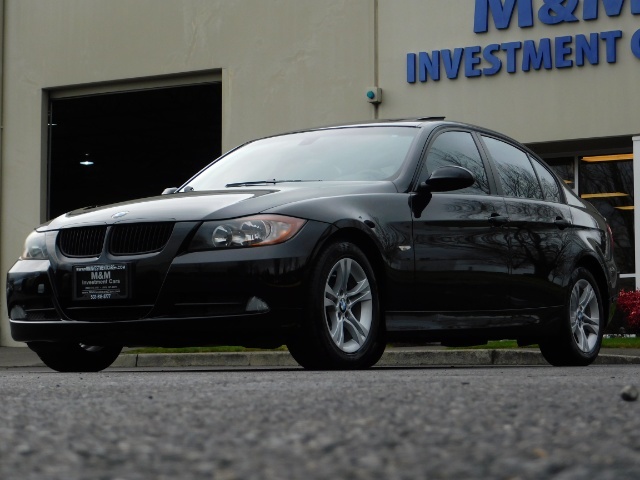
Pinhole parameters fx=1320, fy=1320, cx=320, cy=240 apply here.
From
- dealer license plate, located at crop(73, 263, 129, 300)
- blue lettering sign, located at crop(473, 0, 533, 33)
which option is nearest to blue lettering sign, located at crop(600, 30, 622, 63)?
blue lettering sign, located at crop(473, 0, 533, 33)

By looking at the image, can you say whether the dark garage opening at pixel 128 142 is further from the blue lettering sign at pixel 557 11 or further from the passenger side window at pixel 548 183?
the passenger side window at pixel 548 183

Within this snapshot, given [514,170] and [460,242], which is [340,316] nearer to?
[460,242]

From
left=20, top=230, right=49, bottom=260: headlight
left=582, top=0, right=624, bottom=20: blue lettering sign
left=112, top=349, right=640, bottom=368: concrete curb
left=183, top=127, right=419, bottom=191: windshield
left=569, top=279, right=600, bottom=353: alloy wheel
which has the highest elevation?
left=582, top=0, right=624, bottom=20: blue lettering sign

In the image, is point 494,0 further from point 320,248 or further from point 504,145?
point 320,248

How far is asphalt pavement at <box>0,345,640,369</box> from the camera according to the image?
11.6 meters

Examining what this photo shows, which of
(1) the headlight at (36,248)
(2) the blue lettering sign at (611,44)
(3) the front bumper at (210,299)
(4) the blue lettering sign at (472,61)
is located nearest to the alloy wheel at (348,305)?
(3) the front bumper at (210,299)

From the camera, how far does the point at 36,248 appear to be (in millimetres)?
7871

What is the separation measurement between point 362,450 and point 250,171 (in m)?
5.69

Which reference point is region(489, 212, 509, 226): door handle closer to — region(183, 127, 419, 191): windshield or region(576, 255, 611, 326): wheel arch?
region(183, 127, 419, 191): windshield

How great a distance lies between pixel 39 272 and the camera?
304 inches

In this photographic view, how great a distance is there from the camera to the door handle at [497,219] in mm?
8508

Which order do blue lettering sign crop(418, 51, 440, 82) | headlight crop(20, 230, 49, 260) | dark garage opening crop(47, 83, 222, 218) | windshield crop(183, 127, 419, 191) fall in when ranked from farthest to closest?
dark garage opening crop(47, 83, 222, 218) < blue lettering sign crop(418, 51, 440, 82) < windshield crop(183, 127, 419, 191) < headlight crop(20, 230, 49, 260)

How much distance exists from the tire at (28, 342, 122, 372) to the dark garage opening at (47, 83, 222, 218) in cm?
1217

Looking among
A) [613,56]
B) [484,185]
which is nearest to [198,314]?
[484,185]
